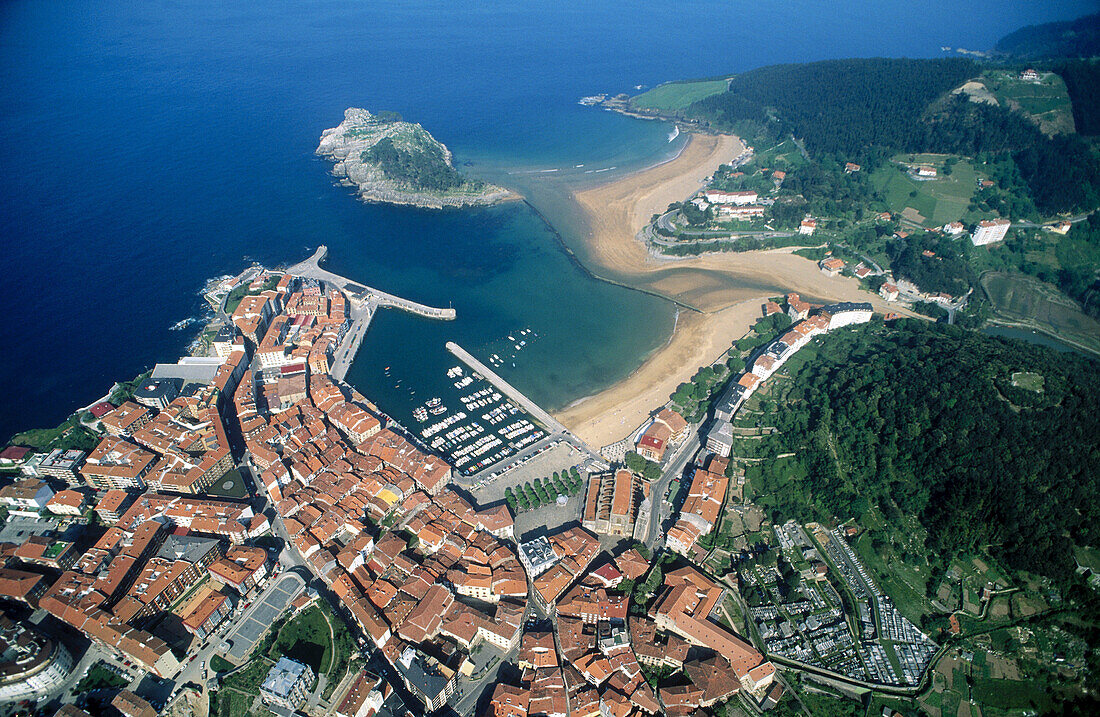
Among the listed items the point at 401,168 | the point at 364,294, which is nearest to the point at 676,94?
the point at 401,168

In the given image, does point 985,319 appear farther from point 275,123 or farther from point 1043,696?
point 275,123

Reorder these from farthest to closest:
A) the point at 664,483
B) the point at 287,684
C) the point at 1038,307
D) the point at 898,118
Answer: the point at 898,118 < the point at 1038,307 < the point at 664,483 < the point at 287,684

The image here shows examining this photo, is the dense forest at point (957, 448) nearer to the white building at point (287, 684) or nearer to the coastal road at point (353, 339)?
the white building at point (287, 684)

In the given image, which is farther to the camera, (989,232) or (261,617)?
(989,232)

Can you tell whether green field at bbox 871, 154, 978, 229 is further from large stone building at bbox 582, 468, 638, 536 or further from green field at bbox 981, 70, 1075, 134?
large stone building at bbox 582, 468, 638, 536

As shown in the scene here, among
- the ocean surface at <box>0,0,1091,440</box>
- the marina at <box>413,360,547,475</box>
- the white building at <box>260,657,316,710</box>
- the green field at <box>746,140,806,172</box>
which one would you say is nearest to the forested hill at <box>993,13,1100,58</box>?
the ocean surface at <box>0,0,1091,440</box>

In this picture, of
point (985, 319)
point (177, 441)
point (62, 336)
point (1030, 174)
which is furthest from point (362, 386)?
point (1030, 174)

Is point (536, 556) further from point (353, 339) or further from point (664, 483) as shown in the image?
point (353, 339)
